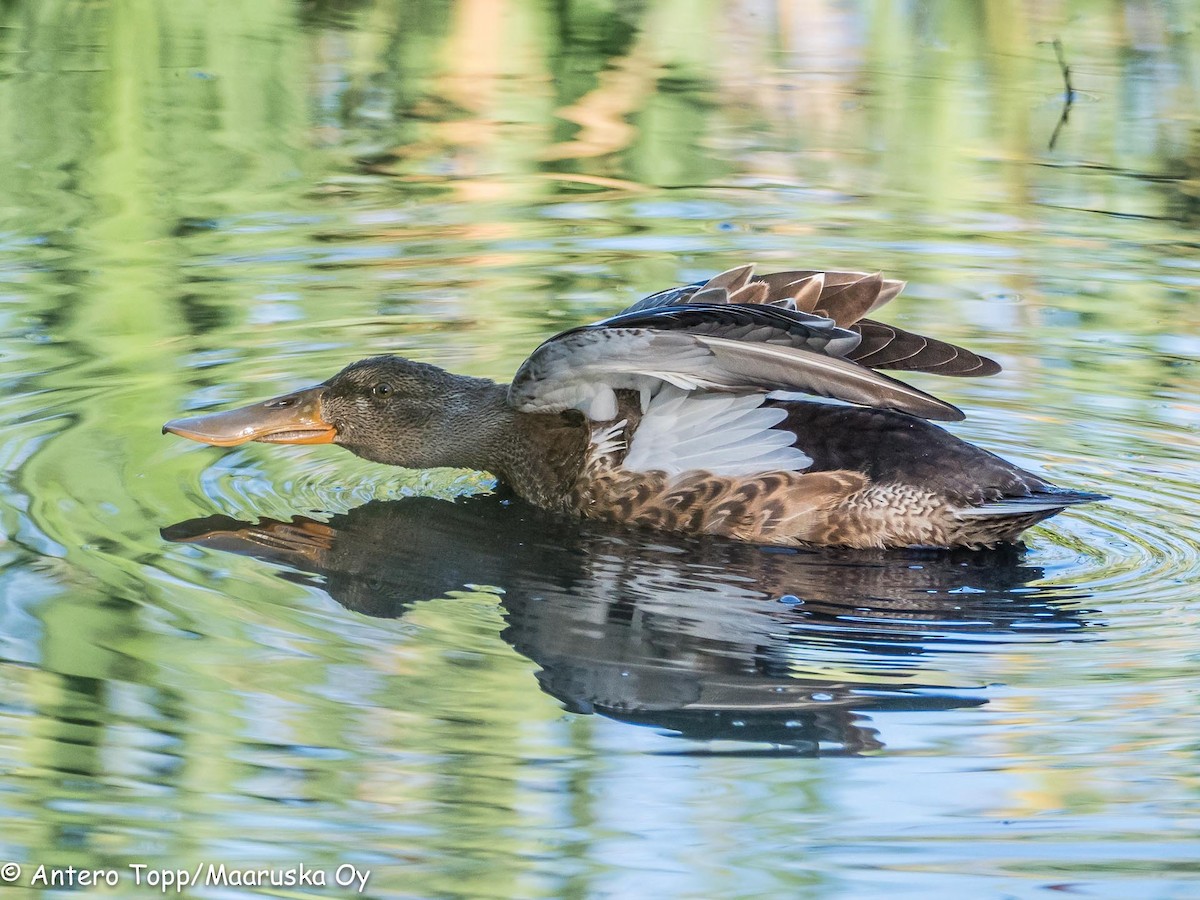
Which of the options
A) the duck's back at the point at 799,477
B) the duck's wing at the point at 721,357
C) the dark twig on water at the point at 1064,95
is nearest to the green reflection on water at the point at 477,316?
the dark twig on water at the point at 1064,95

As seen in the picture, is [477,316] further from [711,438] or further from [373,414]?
[711,438]

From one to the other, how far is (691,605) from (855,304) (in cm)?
129

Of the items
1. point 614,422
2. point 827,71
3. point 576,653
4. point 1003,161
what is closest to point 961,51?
point 827,71

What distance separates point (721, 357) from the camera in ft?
Answer: 16.6

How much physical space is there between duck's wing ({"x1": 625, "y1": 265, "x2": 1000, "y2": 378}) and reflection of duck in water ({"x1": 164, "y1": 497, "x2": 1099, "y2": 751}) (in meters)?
0.58

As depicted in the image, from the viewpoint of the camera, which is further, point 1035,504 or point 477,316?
point 477,316

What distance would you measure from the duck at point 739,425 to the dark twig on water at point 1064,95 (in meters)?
4.80

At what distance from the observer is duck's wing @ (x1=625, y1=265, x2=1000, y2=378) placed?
17.6ft

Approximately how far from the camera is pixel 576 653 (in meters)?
4.52

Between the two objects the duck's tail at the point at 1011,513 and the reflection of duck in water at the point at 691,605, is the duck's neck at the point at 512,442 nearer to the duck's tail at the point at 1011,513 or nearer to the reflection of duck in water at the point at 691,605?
the reflection of duck in water at the point at 691,605

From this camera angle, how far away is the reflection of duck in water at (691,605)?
166 inches

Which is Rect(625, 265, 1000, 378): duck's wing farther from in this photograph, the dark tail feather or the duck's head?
the duck's head

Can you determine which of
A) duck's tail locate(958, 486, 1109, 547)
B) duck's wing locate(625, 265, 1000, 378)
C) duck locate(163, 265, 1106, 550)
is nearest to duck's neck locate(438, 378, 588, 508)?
duck locate(163, 265, 1106, 550)

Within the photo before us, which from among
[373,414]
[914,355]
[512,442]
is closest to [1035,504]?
[914,355]
